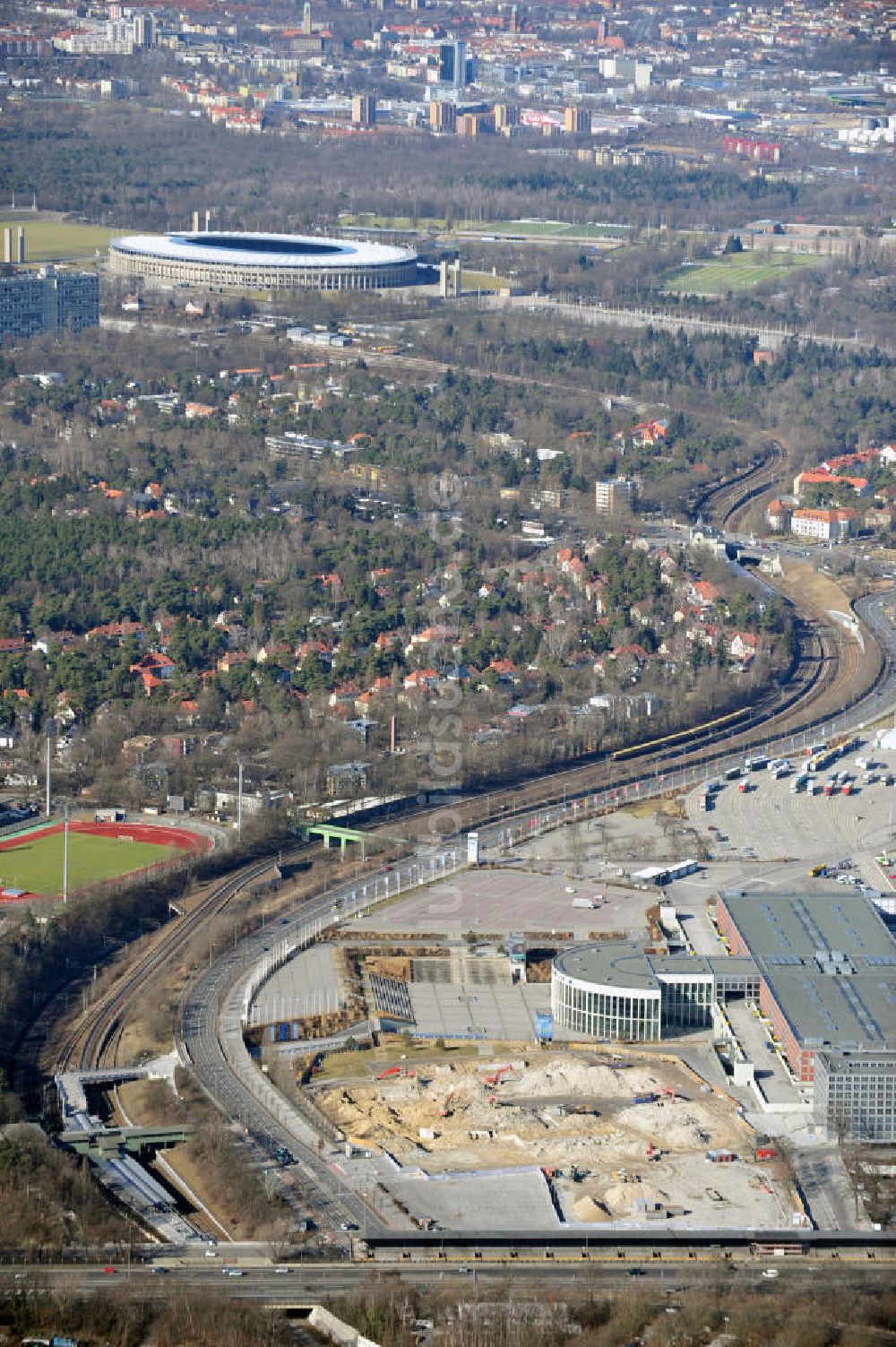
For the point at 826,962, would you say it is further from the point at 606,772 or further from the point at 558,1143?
the point at 606,772

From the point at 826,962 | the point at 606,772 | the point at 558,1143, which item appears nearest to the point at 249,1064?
the point at 558,1143

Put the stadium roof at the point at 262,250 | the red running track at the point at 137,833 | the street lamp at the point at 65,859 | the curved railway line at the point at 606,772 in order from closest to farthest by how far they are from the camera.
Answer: the curved railway line at the point at 606,772
the street lamp at the point at 65,859
the red running track at the point at 137,833
the stadium roof at the point at 262,250

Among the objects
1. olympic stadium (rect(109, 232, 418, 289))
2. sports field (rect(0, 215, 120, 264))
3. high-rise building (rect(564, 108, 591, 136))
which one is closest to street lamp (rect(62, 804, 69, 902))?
olympic stadium (rect(109, 232, 418, 289))

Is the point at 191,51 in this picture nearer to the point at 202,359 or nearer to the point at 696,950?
the point at 202,359

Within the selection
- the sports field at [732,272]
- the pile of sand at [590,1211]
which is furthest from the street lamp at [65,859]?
the sports field at [732,272]

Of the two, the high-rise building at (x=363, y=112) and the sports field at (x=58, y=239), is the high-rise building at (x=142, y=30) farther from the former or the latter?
the sports field at (x=58, y=239)

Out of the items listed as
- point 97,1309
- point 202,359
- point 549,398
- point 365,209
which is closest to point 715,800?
point 97,1309
